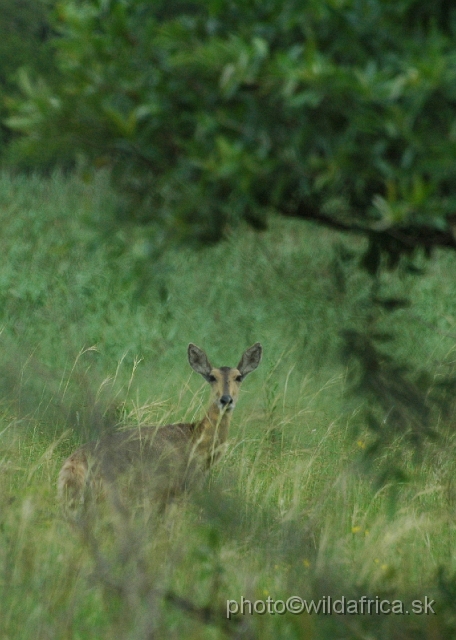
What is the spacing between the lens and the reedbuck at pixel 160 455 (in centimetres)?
552

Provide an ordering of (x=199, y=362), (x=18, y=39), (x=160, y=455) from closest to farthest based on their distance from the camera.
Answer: (x=160, y=455) < (x=199, y=362) < (x=18, y=39)

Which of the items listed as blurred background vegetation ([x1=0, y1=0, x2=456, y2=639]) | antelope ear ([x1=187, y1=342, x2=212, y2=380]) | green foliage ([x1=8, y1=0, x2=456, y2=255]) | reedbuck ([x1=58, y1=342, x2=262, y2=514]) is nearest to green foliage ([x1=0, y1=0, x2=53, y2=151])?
antelope ear ([x1=187, y1=342, x2=212, y2=380])

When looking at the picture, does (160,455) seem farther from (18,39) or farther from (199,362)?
(18,39)

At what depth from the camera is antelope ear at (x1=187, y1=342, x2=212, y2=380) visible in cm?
852

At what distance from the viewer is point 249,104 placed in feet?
9.88

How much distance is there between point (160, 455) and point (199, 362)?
2271mm

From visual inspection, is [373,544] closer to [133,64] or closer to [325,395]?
[133,64]

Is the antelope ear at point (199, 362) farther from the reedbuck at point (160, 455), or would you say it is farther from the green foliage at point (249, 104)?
the green foliage at point (249, 104)

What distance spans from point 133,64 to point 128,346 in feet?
29.0

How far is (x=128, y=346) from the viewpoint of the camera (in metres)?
11.9

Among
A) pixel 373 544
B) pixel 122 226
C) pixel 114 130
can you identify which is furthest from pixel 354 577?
pixel 114 130

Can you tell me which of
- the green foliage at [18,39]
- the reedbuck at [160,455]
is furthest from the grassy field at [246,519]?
the green foliage at [18,39]

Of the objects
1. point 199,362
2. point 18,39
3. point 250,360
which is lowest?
point 199,362

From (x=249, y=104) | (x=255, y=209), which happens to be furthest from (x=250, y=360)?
(x=249, y=104)
